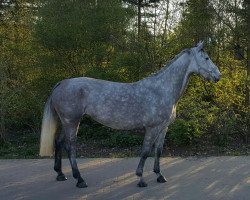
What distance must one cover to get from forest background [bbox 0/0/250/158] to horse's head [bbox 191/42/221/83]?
9.86ft

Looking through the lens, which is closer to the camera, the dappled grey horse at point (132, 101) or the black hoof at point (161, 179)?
the dappled grey horse at point (132, 101)

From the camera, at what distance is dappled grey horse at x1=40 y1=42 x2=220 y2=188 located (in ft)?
18.9

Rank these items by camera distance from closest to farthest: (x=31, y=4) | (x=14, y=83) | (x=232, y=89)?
(x=232, y=89) < (x=14, y=83) < (x=31, y=4)

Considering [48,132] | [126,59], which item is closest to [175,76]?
[48,132]

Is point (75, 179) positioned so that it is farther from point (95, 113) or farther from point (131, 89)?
point (131, 89)

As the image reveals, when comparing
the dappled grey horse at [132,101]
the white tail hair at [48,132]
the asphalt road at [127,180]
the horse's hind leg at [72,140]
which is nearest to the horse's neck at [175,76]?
the dappled grey horse at [132,101]

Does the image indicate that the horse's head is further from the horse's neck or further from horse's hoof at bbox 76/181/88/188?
horse's hoof at bbox 76/181/88/188

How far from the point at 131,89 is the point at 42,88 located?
19.2ft

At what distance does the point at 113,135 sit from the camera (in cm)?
1009

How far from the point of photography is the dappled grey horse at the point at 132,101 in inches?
227

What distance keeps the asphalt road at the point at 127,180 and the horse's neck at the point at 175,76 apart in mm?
1380

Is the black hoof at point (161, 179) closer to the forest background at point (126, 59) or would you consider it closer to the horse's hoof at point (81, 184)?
the horse's hoof at point (81, 184)

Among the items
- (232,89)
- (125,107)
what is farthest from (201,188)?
(232,89)

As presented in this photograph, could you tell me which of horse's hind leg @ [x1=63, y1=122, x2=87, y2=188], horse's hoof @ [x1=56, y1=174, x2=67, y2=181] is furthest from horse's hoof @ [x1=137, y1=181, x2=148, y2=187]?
horse's hoof @ [x1=56, y1=174, x2=67, y2=181]
